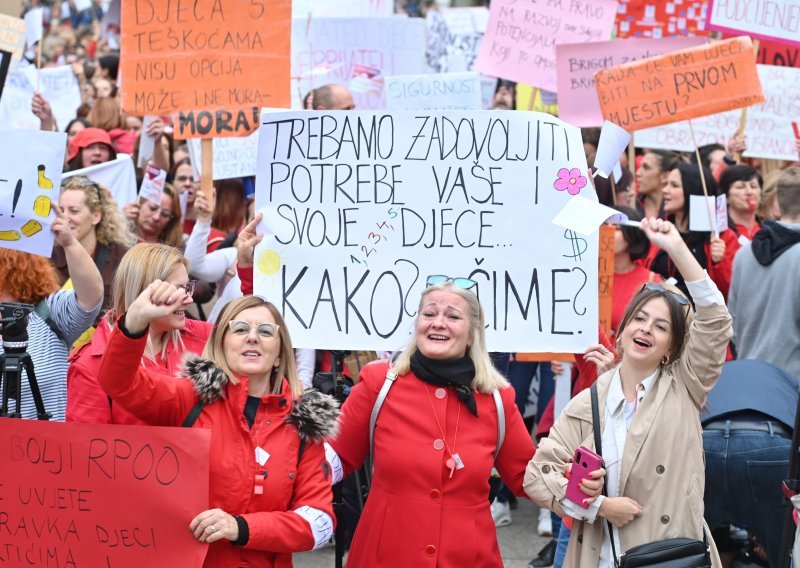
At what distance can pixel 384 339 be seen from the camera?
4680 mm

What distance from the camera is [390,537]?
13.0 ft

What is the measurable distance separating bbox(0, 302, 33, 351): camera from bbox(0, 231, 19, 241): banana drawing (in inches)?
15.4

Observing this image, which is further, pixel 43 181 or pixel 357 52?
pixel 357 52

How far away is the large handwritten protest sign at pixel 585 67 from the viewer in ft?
26.2

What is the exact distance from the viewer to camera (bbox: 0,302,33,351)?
3.94m

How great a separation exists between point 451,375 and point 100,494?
125 centimetres

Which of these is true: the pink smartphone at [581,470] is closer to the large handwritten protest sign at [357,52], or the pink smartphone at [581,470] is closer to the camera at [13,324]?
the camera at [13,324]

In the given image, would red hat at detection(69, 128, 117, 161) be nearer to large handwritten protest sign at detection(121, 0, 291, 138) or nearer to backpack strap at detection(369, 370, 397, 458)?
large handwritten protest sign at detection(121, 0, 291, 138)

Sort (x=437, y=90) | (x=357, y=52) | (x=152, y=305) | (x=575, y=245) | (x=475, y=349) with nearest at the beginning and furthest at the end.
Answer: (x=152, y=305) < (x=475, y=349) < (x=575, y=245) < (x=437, y=90) < (x=357, y=52)

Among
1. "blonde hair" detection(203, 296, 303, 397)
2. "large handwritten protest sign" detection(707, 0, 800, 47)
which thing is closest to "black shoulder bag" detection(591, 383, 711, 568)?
"blonde hair" detection(203, 296, 303, 397)

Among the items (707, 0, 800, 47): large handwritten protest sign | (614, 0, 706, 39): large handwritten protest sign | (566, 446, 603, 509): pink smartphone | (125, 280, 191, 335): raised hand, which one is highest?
(614, 0, 706, 39): large handwritten protest sign

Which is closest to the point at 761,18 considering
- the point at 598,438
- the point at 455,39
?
the point at 598,438

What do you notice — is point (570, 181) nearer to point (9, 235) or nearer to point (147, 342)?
point (147, 342)

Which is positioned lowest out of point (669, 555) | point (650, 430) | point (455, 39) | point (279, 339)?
point (669, 555)
